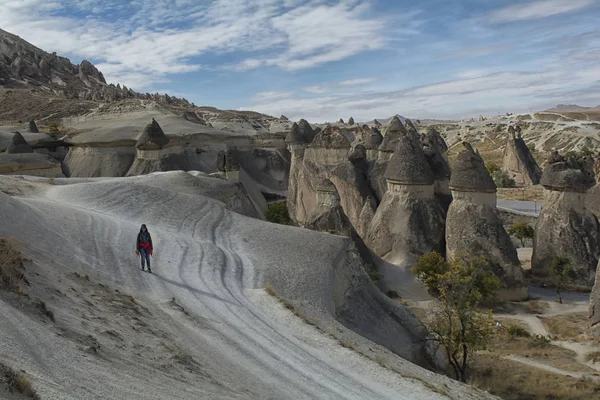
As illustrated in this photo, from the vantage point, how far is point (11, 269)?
19.6 ft

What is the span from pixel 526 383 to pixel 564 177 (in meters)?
8.71

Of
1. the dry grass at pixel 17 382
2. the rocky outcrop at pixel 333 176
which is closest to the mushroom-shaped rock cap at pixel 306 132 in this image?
the rocky outcrop at pixel 333 176

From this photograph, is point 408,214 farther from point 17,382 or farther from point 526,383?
point 17,382

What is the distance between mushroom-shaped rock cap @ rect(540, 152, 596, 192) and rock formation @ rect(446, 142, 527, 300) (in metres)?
2.29

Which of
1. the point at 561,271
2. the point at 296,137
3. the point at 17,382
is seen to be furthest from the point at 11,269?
the point at 296,137

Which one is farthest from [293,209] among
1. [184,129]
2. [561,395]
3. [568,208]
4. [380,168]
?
[561,395]

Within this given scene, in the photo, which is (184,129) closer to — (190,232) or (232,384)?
(190,232)

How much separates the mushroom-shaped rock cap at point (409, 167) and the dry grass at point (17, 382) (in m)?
14.9

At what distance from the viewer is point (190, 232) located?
11.2 m

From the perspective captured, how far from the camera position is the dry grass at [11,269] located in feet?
18.2

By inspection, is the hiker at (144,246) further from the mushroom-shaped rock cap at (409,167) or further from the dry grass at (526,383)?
the mushroom-shaped rock cap at (409,167)

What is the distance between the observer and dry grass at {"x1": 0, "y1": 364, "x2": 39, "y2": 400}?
333 cm

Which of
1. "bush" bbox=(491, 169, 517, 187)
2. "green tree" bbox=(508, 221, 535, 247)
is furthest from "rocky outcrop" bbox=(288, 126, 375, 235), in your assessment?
"bush" bbox=(491, 169, 517, 187)

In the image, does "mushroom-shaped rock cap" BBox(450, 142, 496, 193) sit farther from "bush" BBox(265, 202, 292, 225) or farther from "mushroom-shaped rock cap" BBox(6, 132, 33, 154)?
"mushroom-shaped rock cap" BBox(6, 132, 33, 154)
